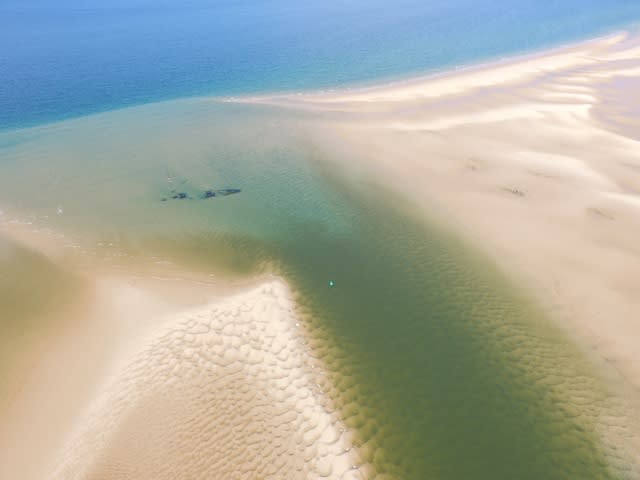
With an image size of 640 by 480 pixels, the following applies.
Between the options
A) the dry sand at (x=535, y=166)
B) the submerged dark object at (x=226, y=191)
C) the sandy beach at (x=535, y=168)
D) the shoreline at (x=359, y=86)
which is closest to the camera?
the sandy beach at (x=535, y=168)

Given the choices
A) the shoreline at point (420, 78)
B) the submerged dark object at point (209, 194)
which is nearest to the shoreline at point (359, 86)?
the shoreline at point (420, 78)

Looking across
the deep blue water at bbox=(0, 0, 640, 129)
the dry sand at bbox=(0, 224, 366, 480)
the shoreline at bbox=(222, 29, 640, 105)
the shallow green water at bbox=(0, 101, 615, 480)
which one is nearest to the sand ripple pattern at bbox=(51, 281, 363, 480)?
the dry sand at bbox=(0, 224, 366, 480)

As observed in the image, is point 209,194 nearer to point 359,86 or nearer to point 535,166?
point 535,166

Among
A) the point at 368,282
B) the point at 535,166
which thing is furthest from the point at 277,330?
the point at 535,166

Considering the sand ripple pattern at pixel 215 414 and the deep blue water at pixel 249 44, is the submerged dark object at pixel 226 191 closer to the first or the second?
the sand ripple pattern at pixel 215 414

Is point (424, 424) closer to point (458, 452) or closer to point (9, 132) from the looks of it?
point (458, 452)
